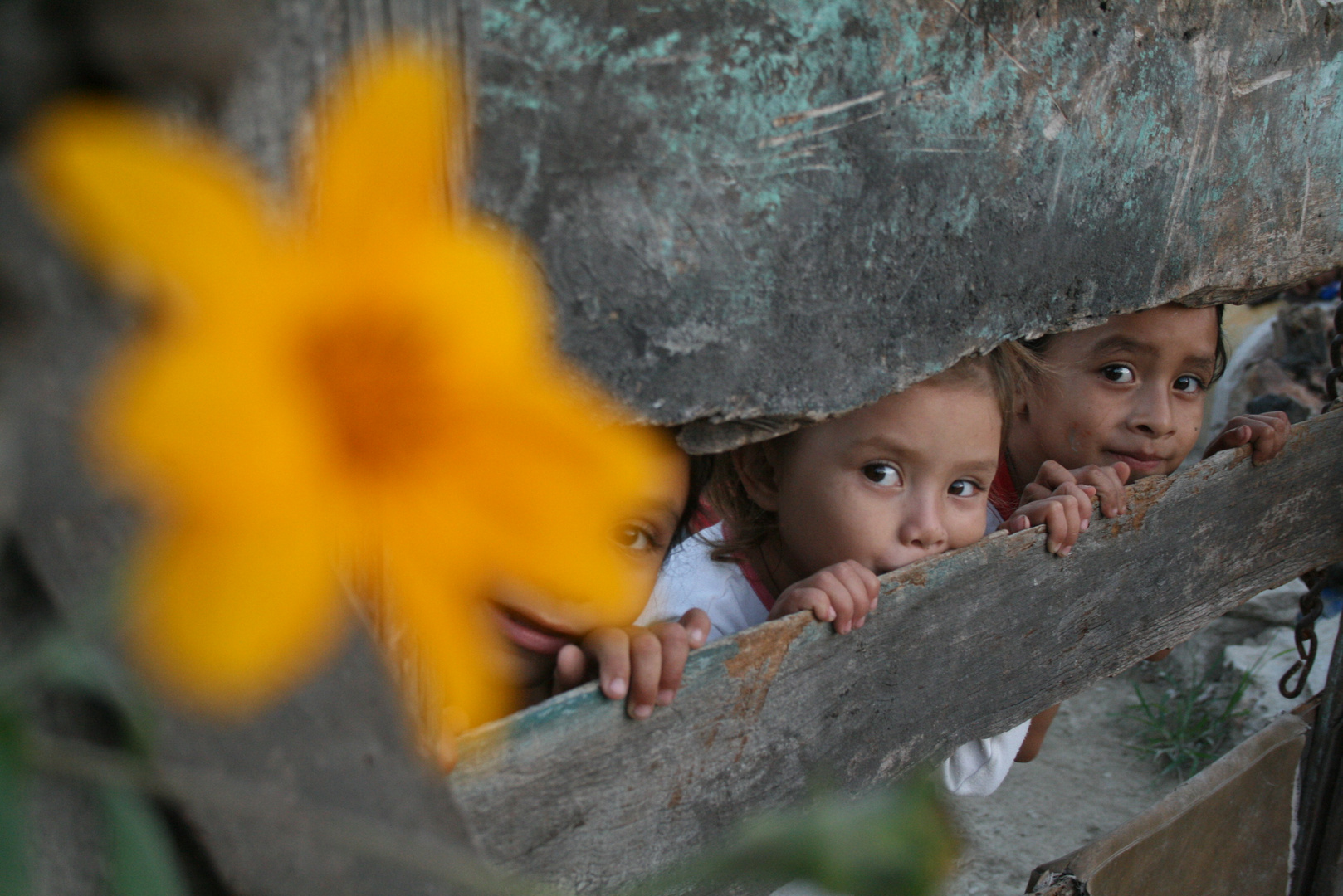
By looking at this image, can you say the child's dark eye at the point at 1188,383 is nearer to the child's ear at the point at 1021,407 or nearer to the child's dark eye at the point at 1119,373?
the child's dark eye at the point at 1119,373

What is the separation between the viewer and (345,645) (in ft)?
1.70

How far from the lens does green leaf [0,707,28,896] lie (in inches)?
12.0

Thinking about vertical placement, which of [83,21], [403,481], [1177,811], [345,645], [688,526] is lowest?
[1177,811]

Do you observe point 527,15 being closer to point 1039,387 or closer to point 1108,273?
point 1108,273

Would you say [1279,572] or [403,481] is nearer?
[403,481]

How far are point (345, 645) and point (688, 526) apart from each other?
3.92 feet

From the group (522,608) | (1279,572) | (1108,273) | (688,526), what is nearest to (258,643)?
(522,608)

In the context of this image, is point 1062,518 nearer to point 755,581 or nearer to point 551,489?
point 755,581

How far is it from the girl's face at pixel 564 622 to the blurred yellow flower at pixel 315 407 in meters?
Result: 0.83

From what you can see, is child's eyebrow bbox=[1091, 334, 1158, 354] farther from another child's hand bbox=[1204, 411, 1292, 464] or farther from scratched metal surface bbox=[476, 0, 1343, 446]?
scratched metal surface bbox=[476, 0, 1343, 446]

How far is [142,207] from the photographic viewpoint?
0.31 m

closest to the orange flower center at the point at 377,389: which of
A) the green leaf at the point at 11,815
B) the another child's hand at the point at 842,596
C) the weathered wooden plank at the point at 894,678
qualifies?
the green leaf at the point at 11,815

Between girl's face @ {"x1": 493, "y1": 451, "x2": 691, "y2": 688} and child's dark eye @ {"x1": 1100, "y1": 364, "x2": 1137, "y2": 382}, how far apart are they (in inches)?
40.6

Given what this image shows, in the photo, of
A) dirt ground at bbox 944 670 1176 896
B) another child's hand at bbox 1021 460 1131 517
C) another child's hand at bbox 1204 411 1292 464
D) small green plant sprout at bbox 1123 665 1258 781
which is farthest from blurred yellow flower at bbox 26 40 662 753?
small green plant sprout at bbox 1123 665 1258 781
